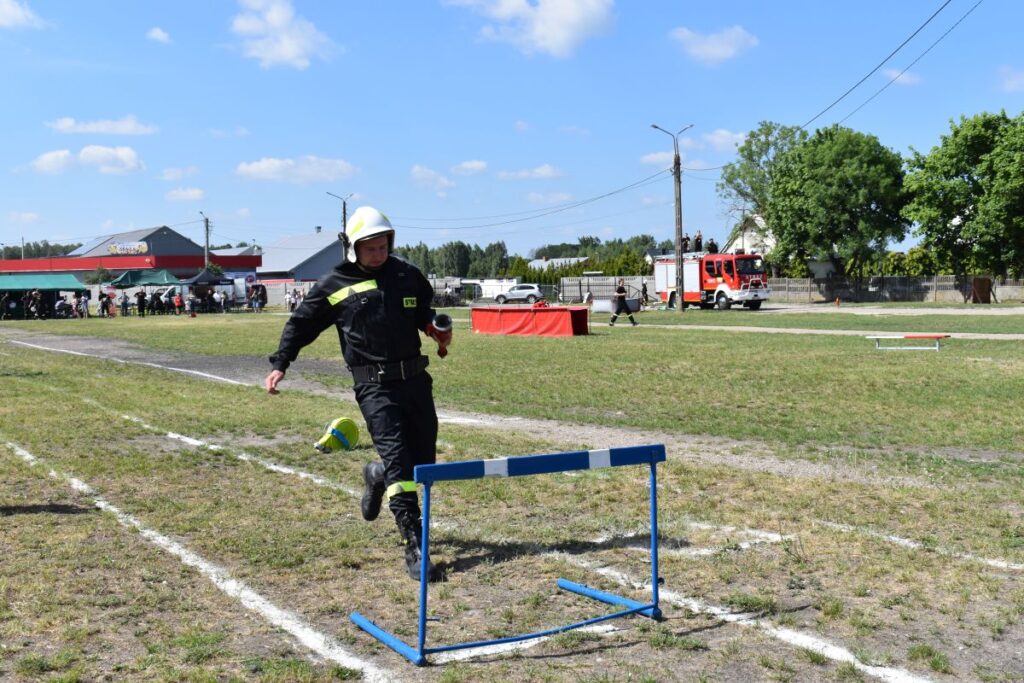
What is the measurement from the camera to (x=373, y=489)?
603 centimetres

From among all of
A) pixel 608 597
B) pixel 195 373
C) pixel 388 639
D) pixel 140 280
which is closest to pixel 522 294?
pixel 140 280

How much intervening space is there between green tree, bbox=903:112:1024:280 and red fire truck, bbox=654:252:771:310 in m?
13.2

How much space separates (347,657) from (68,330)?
137 feet

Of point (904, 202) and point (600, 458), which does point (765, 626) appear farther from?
point (904, 202)

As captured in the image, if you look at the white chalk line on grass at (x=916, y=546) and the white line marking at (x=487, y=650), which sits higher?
the white chalk line on grass at (x=916, y=546)

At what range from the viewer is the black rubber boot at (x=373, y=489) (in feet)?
19.5

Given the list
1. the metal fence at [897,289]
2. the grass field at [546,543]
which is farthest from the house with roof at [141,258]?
the grass field at [546,543]

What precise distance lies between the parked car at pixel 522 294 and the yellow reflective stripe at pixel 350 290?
6207 centimetres

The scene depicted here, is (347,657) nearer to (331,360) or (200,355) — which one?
(331,360)

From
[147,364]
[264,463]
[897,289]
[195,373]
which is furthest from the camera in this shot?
[897,289]

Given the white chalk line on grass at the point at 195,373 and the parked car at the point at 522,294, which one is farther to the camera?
the parked car at the point at 522,294

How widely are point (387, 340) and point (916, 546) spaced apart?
340cm

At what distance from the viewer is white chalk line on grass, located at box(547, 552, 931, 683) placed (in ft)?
13.1

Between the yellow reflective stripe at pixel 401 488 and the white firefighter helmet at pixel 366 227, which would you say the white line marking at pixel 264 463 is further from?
the white firefighter helmet at pixel 366 227
